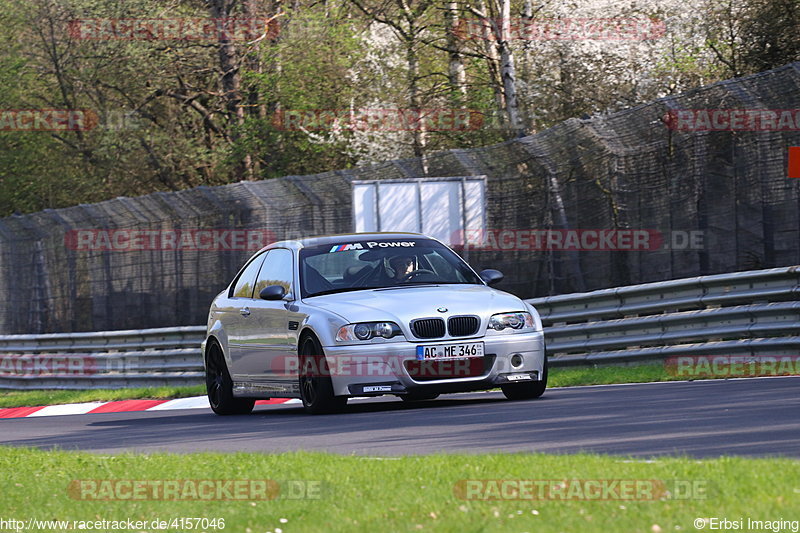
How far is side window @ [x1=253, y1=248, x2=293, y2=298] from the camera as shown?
1299 centimetres

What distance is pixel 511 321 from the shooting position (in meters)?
11.8

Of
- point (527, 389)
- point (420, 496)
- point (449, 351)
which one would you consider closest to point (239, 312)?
point (449, 351)

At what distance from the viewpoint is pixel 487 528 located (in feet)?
17.7

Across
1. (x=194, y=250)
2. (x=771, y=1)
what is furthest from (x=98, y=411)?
(x=771, y=1)

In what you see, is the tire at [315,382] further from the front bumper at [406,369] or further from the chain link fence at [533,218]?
the chain link fence at [533,218]

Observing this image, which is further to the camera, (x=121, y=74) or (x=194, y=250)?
(x=121, y=74)

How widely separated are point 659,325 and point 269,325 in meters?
4.65

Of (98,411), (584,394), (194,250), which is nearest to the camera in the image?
(584,394)

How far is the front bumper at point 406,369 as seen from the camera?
37.7ft

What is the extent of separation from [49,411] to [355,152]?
14994 mm

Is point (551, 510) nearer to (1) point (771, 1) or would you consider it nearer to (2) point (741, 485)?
(2) point (741, 485)

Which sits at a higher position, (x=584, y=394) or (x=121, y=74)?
(x=121, y=74)

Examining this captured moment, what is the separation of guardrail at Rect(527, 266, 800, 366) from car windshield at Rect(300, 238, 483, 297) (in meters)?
3.03

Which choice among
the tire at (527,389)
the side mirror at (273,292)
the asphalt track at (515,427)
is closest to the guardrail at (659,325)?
the asphalt track at (515,427)
